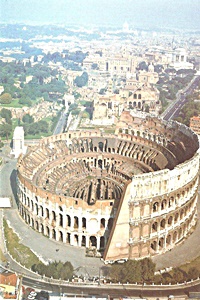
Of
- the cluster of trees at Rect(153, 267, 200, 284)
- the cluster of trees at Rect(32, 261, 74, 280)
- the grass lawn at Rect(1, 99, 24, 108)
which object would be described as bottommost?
the grass lawn at Rect(1, 99, 24, 108)

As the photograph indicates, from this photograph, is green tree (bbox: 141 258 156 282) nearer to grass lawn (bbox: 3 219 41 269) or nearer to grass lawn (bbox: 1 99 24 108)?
grass lawn (bbox: 3 219 41 269)

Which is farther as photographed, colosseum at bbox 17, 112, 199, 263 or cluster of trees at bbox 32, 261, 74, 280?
colosseum at bbox 17, 112, 199, 263

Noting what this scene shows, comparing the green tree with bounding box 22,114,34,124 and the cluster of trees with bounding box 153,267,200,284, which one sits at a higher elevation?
the cluster of trees with bounding box 153,267,200,284

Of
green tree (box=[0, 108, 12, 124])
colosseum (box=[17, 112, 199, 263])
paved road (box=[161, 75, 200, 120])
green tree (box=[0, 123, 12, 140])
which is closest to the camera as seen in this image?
colosseum (box=[17, 112, 199, 263])

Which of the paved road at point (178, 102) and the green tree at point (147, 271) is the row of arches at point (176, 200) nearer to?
the green tree at point (147, 271)

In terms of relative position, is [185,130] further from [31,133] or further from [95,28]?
[95,28]

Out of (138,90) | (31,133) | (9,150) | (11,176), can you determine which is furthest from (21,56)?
(11,176)

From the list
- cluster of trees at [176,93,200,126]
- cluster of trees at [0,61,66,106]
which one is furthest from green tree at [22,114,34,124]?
cluster of trees at [176,93,200,126]

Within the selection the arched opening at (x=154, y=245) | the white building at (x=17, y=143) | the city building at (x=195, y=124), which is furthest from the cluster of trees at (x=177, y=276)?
the city building at (x=195, y=124)
